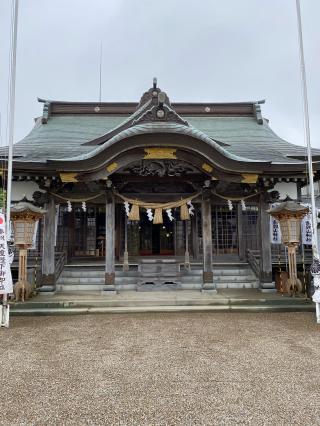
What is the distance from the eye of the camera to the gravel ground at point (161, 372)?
3.10 m

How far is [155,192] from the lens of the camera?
415 inches

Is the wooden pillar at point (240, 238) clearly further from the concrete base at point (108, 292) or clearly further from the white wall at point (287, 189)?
the concrete base at point (108, 292)

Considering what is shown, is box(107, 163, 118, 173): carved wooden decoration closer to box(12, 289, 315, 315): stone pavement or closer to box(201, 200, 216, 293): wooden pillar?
box(201, 200, 216, 293): wooden pillar

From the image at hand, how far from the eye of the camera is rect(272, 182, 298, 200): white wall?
35.3ft

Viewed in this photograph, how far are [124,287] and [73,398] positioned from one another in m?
6.83

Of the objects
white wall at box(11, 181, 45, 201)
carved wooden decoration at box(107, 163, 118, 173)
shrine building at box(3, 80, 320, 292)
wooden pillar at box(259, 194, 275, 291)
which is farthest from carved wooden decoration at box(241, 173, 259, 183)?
white wall at box(11, 181, 45, 201)

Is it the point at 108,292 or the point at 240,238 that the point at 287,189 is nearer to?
the point at 240,238

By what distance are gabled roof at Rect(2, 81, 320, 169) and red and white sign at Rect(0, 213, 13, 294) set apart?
298cm

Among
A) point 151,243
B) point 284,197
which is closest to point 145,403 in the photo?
point 284,197

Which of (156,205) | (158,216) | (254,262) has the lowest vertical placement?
(254,262)

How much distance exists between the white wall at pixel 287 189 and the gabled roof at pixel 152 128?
890 millimetres

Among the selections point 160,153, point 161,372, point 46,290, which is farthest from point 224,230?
point 161,372

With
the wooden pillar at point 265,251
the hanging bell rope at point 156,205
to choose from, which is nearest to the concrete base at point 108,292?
the hanging bell rope at point 156,205

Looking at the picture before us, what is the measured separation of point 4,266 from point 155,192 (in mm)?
5422
